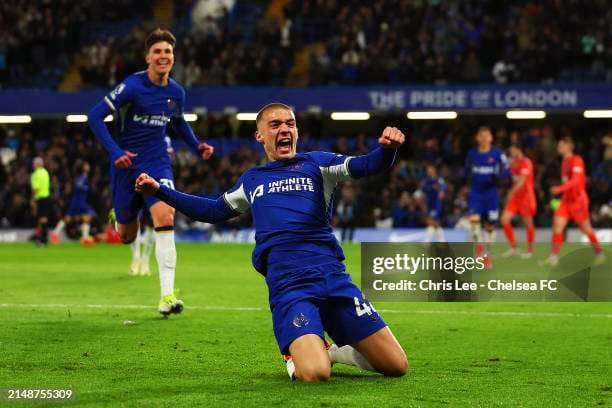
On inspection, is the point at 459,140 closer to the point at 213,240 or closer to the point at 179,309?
the point at 213,240

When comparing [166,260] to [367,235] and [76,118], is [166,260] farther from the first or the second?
[76,118]

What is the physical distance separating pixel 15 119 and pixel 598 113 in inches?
671

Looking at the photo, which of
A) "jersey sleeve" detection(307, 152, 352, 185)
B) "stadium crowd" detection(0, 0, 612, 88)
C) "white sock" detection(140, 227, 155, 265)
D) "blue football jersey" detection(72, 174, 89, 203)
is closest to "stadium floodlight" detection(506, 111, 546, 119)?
"stadium crowd" detection(0, 0, 612, 88)

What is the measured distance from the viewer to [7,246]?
2639cm

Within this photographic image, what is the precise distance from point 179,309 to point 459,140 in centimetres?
2193

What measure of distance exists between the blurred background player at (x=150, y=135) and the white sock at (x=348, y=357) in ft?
11.1

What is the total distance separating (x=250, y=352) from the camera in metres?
8.23

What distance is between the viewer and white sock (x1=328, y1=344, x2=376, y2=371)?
7.03 metres

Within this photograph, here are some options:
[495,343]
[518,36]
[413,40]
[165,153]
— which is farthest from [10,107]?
[495,343]

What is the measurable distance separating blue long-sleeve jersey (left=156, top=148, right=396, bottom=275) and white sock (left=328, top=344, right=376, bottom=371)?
1.97 feet

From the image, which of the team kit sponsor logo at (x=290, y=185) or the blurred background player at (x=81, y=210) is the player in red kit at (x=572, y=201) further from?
the blurred background player at (x=81, y=210)

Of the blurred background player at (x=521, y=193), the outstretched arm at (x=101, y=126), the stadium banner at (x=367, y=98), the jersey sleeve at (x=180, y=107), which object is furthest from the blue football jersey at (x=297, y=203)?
the stadium banner at (x=367, y=98)

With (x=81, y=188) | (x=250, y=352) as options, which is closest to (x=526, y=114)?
(x=81, y=188)

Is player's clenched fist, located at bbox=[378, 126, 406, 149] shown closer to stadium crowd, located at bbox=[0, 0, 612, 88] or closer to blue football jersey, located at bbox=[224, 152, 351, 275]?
blue football jersey, located at bbox=[224, 152, 351, 275]
